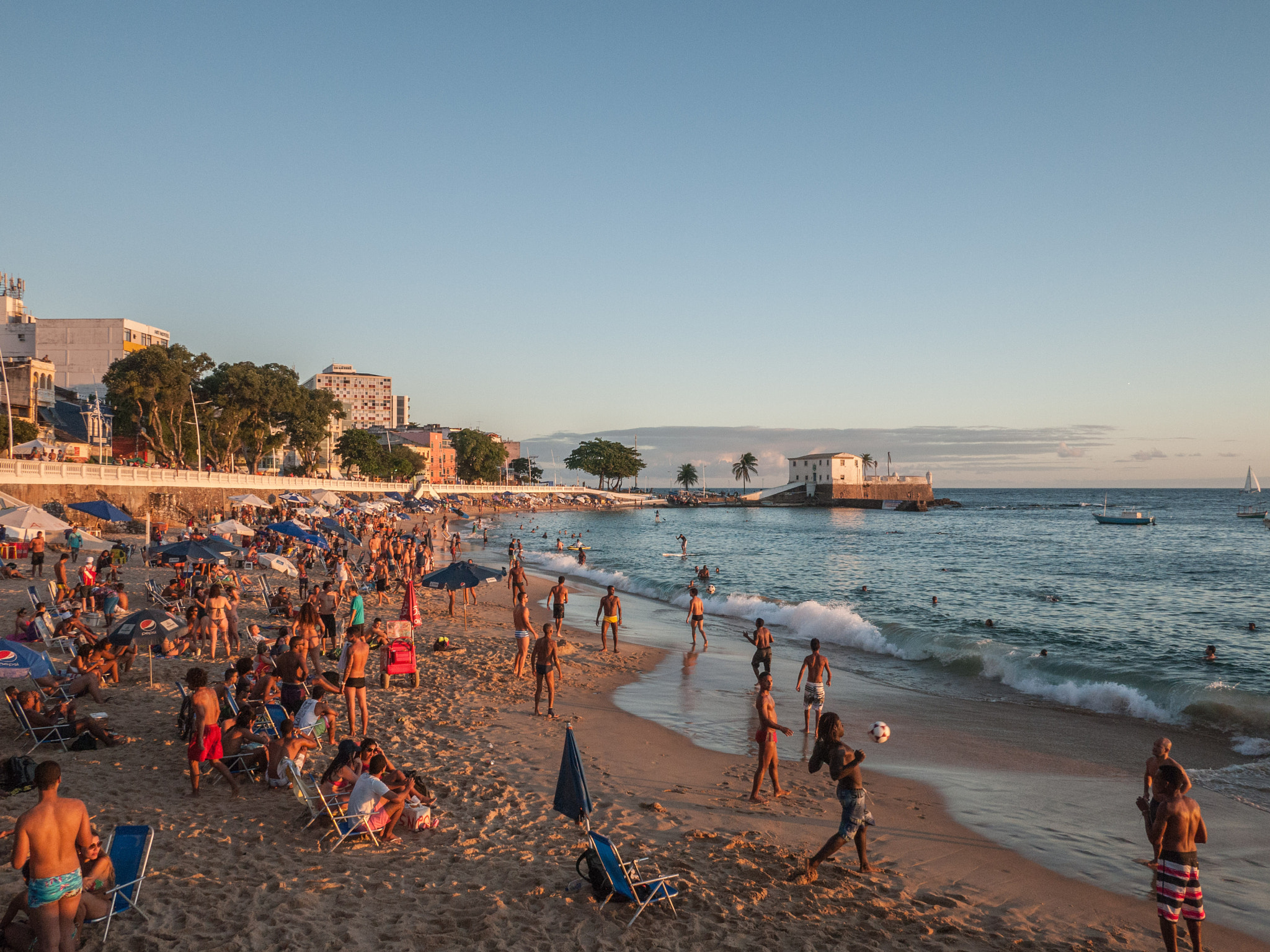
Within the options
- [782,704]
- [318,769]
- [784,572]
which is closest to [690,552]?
[784,572]

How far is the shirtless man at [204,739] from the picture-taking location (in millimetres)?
7852

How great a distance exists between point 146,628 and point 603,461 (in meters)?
149

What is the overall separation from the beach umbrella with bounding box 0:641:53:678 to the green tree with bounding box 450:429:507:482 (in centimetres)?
13354

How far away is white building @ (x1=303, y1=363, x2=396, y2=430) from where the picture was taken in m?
180

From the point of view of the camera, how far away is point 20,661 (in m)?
9.26

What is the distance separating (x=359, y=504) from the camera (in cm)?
5812

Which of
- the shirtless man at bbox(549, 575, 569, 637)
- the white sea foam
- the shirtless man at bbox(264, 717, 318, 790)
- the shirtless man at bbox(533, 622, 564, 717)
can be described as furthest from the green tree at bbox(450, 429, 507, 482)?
the shirtless man at bbox(264, 717, 318, 790)

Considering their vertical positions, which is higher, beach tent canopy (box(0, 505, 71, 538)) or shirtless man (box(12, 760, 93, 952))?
beach tent canopy (box(0, 505, 71, 538))

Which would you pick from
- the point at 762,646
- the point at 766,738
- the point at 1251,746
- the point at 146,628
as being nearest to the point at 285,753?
the point at 766,738

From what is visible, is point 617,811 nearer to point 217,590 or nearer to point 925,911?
point 925,911

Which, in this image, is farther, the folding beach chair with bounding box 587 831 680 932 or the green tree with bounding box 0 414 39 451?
the green tree with bounding box 0 414 39 451

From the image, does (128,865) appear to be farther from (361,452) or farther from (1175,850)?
(361,452)

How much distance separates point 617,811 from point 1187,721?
37.6 ft

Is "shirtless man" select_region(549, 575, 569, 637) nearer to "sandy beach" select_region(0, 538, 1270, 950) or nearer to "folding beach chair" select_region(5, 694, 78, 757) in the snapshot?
"sandy beach" select_region(0, 538, 1270, 950)
